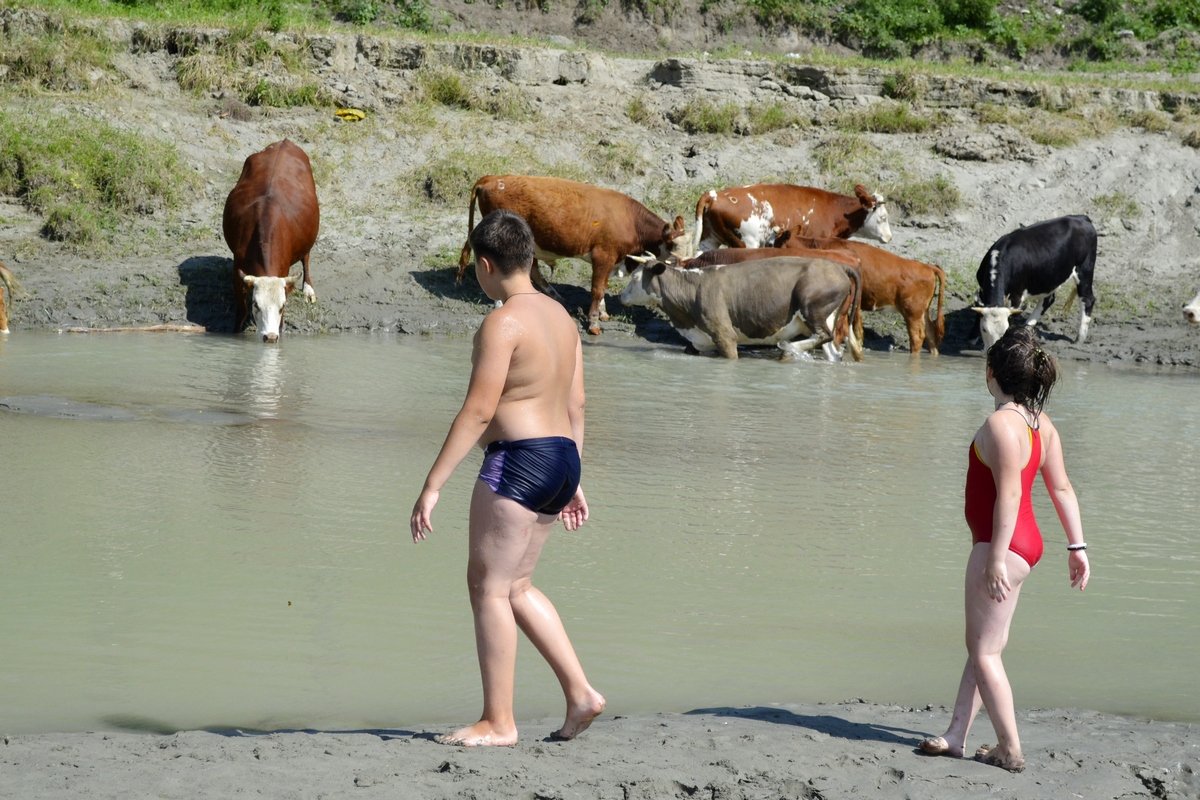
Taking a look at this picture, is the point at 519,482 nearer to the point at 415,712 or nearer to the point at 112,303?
the point at 415,712

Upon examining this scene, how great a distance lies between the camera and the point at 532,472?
425 cm

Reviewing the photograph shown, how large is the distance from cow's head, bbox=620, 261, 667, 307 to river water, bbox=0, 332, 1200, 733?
4.73 meters

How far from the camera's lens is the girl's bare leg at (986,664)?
165 inches

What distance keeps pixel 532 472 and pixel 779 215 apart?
14.5m

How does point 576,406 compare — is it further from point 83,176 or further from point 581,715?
point 83,176

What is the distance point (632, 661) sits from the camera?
17.2ft

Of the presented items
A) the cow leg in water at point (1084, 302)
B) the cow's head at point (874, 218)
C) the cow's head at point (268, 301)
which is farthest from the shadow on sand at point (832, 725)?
the cow's head at point (874, 218)

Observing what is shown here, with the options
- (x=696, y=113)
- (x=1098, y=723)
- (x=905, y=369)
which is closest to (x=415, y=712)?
(x=1098, y=723)

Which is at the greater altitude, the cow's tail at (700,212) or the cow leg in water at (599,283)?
the cow's tail at (700,212)

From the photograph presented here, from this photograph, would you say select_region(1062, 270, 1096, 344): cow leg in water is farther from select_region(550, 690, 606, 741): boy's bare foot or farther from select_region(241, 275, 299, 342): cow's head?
select_region(550, 690, 606, 741): boy's bare foot

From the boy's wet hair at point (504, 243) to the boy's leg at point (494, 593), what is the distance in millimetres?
651

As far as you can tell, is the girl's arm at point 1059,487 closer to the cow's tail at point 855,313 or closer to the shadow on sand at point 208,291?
the cow's tail at point 855,313

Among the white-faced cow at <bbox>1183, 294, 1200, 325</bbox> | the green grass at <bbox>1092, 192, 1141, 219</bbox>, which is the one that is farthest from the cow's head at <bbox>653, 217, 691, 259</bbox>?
the green grass at <bbox>1092, 192, 1141, 219</bbox>

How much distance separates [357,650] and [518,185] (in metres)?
12.6
